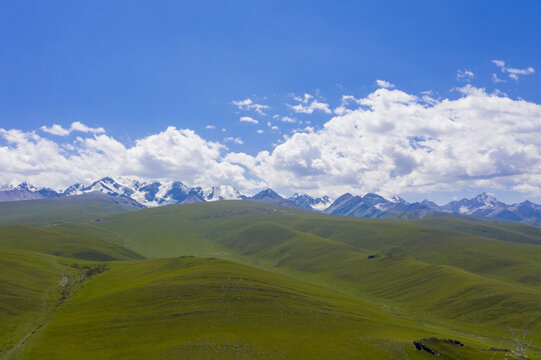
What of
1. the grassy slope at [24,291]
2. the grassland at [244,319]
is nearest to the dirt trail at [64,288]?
the grassy slope at [24,291]

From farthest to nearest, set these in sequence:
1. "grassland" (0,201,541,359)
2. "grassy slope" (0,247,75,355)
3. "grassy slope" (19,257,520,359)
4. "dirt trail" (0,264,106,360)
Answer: "grassy slope" (0,247,75,355) < "grassland" (0,201,541,359) < "grassy slope" (19,257,520,359) < "dirt trail" (0,264,106,360)

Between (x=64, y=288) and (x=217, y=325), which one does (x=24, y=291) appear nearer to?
(x=64, y=288)

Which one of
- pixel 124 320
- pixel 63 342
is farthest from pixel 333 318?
pixel 63 342

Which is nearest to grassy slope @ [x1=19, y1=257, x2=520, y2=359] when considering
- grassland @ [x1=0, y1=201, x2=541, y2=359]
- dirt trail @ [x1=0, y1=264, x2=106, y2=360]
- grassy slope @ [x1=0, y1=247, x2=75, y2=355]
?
grassland @ [x1=0, y1=201, x2=541, y2=359]

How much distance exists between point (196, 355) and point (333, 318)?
40412mm

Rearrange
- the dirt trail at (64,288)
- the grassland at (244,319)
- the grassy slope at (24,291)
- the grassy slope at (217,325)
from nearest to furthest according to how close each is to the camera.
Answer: the dirt trail at (64,288) → the grassy slope at (217,325) → the grassland at (244,319) → the grassy slope at (24,291)

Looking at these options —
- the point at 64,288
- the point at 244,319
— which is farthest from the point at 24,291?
the point at 244,319

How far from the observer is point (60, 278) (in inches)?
5295

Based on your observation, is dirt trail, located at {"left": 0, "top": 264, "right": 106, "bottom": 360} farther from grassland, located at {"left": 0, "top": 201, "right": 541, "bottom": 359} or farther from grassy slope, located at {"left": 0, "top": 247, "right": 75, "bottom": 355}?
grassland, located at {"left": 0, "top": 201, "right": 541, "bottom": 359}

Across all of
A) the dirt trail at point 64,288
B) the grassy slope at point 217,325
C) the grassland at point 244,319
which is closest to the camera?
the dirt trail at point 64,288

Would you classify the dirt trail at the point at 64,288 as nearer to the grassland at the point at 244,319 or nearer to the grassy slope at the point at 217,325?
the grassland at the point at 244,319

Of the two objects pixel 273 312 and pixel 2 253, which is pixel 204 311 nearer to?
pixel 273 312

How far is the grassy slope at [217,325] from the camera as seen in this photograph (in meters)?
70.6

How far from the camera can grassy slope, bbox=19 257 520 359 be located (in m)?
70.6
